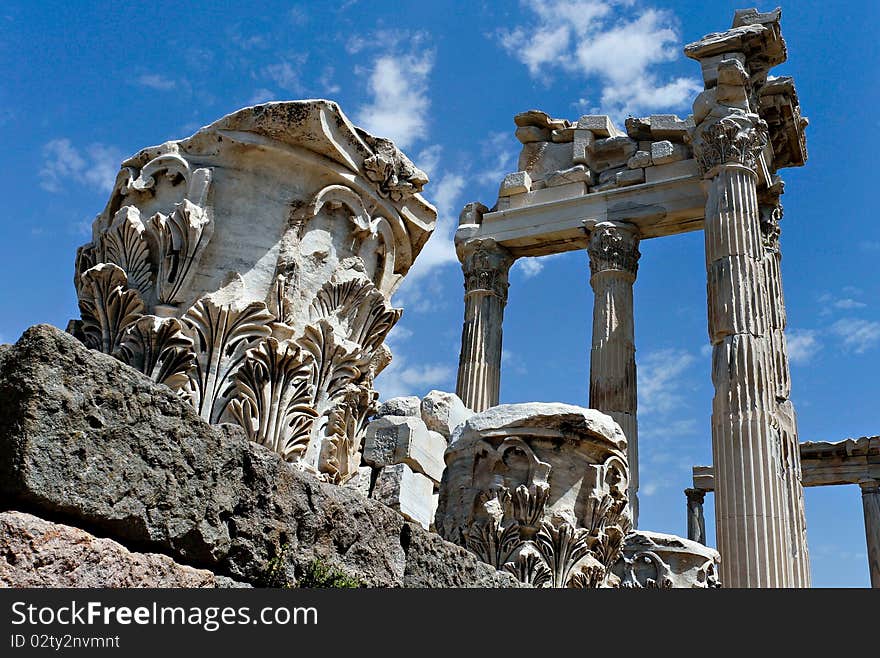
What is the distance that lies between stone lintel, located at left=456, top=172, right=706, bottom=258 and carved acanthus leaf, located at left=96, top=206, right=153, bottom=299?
1301cm

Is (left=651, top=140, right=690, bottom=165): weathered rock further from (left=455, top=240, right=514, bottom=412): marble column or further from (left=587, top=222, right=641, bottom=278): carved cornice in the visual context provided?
(left=455, top=240, right=514, bottom=412): marble column

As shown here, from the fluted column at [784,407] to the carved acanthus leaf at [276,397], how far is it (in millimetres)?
9582

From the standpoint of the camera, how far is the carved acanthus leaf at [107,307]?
446 cm

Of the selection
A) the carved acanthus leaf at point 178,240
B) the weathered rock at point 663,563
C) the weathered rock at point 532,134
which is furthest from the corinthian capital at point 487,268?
the carved acanthus leaf at point 178,240

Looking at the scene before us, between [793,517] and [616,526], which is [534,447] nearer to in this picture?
[616,526]

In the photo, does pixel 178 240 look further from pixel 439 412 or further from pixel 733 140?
pixel 733 140

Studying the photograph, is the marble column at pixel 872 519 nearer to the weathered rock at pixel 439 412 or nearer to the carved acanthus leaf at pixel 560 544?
the weathered rock at pixel 439 412

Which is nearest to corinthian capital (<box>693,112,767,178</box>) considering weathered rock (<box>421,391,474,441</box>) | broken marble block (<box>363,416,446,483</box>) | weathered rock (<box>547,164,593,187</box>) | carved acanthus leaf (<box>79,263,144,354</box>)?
→ weathered rock (<box>547,164,593,187</box>)

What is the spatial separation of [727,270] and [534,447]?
964 cm

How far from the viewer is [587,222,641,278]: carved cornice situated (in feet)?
54.9

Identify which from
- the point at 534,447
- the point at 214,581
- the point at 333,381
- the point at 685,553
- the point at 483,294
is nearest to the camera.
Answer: the point at 214,581

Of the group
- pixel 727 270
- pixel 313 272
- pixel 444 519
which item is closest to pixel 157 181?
pixel 313 272

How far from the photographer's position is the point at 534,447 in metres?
5.56

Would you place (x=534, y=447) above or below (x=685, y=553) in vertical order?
below
